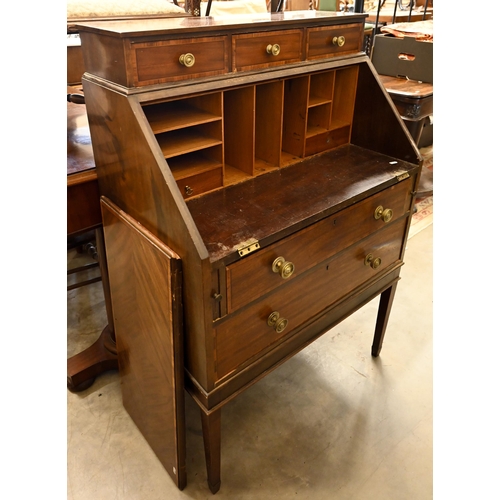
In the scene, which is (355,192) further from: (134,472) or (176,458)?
(134,472)

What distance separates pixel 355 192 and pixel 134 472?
124 centimetres

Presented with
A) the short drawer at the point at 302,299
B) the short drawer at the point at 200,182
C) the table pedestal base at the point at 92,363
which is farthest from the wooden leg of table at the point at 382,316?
the table pedestal base at the point at 92,363

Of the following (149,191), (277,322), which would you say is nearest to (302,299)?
(277,322)

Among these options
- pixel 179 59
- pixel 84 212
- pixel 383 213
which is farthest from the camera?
pixel 383 213

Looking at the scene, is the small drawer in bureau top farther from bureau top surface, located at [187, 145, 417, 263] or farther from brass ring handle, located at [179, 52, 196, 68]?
brass ring handle, located at [179, 52, 196, 68]

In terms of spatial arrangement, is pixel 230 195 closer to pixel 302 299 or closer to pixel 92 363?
pixel 302 299

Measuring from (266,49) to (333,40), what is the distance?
320 mm

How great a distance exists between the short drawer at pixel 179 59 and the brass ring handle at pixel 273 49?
0.16 metres

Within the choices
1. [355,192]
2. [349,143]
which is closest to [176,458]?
[355,192]

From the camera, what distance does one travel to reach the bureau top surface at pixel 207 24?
1.10 metres

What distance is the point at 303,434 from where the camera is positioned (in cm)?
177

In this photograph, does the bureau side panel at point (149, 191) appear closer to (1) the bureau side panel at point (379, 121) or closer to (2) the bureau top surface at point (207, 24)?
(2) the bureau top surface at point (207, 24)

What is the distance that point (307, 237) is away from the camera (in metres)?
1.34

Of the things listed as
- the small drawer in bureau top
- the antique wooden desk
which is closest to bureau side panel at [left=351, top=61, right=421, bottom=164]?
the antique wooden desk
